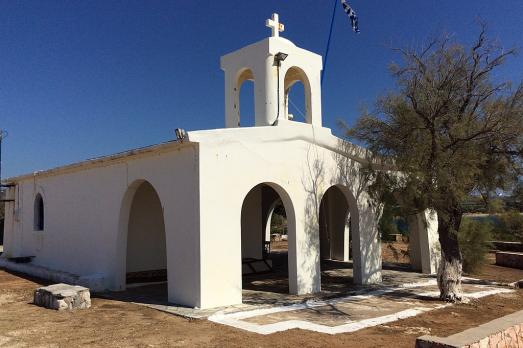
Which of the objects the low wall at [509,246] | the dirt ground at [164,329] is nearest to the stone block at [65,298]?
the dirt ground at [164,329]

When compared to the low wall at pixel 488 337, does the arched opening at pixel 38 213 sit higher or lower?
higher

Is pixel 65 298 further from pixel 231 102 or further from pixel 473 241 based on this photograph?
pixel 473 241

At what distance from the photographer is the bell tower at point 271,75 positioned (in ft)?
36.9

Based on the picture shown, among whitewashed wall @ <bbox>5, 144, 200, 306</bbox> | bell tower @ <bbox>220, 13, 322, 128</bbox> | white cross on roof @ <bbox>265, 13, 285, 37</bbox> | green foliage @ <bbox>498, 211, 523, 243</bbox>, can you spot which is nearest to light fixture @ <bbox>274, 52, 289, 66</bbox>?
bell tower @ <bbox>220, 13, 322, 128</bbox>

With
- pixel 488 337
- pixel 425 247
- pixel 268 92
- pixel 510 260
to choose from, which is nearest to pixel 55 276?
pixel 268 92

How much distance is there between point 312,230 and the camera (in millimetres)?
10797

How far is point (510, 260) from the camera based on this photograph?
1705 centimetres

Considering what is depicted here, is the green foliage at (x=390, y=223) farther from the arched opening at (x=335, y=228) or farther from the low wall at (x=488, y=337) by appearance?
the arched opening at (x=335, y=228)

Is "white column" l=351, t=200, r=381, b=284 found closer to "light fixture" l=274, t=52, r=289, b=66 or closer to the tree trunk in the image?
the tree trunk

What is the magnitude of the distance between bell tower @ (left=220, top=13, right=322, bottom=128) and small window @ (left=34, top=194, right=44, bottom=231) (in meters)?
8.45

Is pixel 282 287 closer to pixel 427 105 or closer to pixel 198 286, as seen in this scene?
pixel 198 286

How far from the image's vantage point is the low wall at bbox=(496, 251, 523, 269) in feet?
54.9

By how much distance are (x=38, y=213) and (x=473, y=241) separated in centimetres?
1482

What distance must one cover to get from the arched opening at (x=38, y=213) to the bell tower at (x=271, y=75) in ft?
27.7
